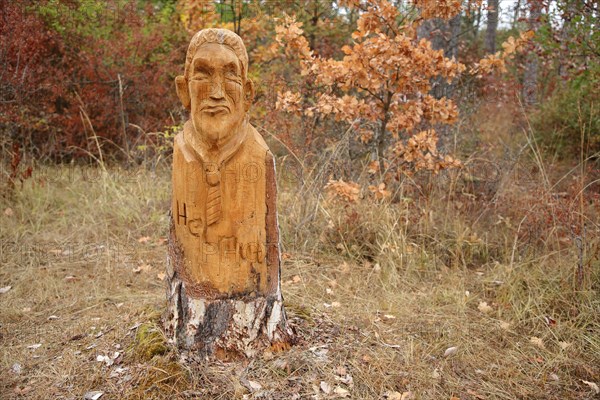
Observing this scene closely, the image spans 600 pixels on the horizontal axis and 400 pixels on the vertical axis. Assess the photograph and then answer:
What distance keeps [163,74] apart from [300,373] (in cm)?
643

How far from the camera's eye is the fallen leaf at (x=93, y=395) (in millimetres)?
2957

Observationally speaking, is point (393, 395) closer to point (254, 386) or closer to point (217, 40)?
point (254, 386)

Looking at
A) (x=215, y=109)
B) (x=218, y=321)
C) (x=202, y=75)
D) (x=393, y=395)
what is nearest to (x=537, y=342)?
(x=393, y=395)

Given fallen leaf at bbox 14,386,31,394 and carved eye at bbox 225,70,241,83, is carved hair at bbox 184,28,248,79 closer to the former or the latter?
carved eye at bbox 225,70,241,83

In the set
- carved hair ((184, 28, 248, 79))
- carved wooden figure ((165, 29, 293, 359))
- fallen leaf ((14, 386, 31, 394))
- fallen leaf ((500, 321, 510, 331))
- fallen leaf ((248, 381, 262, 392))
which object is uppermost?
carved hair ((184, 28, 248, 79))

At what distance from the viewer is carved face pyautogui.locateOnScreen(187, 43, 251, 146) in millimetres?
2863

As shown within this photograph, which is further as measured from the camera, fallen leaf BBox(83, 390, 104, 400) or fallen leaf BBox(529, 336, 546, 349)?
fallen leaf BBox(529, 336, 546, 349)

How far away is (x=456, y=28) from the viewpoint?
7219mm

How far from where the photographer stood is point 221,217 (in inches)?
120

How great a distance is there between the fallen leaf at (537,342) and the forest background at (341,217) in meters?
0.01

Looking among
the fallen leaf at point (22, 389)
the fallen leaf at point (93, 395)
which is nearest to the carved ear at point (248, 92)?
the fallen leaf at point (93, 395)

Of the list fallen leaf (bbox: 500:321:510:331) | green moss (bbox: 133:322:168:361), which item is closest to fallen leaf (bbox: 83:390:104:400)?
green moss (bbox: 133:322:168:361)

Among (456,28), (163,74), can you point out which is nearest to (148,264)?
(163,74)

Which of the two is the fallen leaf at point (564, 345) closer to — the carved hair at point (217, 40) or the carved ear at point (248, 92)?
the carved ear at point (248, 92)
